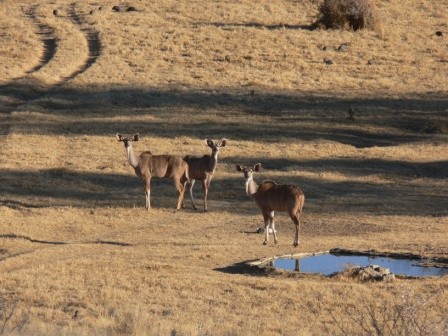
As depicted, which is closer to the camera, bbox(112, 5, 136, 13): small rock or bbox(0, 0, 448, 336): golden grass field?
bbox(0, 0, 448, 336): golden grass field

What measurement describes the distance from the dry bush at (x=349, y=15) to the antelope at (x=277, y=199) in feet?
134

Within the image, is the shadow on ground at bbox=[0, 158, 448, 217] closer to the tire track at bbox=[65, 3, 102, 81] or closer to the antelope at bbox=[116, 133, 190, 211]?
the antelope at bbox=[116, 133, 190, 211]

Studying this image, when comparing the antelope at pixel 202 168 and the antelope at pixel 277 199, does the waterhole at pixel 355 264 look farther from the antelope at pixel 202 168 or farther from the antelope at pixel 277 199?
the antelope at pixel 202 168

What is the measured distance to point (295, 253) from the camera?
906 inches

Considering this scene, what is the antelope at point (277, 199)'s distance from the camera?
23188 millimetres

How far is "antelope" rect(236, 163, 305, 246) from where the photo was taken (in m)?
23.2

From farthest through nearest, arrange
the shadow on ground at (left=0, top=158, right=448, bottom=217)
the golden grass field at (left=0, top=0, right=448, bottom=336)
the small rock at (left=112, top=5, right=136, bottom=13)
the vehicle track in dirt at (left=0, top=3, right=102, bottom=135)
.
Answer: the small rock at (left=112, top=5, right=136, bottom=13)
the vehicle track in dirt at (left=0, top=3, right=102, bottom=135)
the shadow on ground at (left=0, top=158, right=448, bottom=217)
the golden grass field at (left=0, top=0, right=448, bottom=336)

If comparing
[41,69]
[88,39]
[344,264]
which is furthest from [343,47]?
[344,264]

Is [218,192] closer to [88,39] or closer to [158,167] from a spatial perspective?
[158,167]

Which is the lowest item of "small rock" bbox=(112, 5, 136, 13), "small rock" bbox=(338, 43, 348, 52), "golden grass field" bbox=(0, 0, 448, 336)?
"golden grass field" bbox=(0, 0, 448, 336)

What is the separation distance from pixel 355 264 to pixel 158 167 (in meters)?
8.03

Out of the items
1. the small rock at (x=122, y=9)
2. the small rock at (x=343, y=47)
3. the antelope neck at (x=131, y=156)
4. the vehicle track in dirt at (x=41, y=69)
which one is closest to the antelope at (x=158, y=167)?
the antelope neck at (x=131, y=156)

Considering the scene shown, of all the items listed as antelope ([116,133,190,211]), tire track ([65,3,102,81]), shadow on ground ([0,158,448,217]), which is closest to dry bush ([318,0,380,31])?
tire track ([65,3,102,81])

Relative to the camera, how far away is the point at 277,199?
23.4 metres
